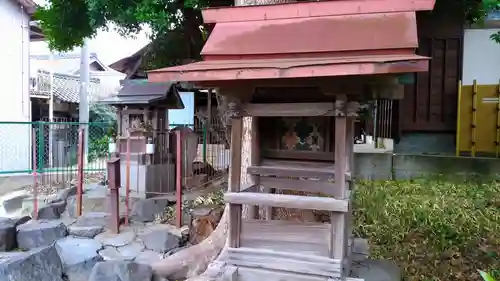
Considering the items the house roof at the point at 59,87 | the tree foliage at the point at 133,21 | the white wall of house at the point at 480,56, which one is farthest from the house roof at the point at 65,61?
the white wall of house at the point at 480,56

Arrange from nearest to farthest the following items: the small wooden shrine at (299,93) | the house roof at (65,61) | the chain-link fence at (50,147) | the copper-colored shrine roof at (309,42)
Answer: the copper-colored shrine roof at (309,42), the small wooden shrine at (299,93), the chain-link fence at (50,147), the house roof at (65,61)

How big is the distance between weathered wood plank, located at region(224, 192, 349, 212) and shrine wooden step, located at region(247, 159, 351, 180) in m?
0.57

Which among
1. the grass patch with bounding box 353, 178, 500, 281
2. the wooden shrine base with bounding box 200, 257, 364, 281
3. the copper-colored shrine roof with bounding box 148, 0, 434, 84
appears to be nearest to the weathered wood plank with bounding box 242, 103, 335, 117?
the copper-colored shrine roof with bounding box 148, 0, 434, 84

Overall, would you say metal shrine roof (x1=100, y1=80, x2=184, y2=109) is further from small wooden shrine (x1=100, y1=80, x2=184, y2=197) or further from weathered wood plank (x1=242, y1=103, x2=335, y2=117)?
weathered wood plank (x1=242, y1=103, x2=335, y2=117)

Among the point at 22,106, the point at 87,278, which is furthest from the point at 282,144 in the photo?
the point at 22,106

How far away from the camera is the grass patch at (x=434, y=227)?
550cm

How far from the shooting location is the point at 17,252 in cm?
734

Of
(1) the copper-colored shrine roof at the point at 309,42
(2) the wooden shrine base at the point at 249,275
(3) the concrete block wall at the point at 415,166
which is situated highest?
(1) the copper-colored shrine roof at the point at 309,42

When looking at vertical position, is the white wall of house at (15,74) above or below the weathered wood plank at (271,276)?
above

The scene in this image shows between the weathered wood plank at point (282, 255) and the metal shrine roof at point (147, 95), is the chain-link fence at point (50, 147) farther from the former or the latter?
the weathered wood plank at point (282, 255)

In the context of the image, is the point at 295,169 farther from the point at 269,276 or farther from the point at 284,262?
the point at 269,276

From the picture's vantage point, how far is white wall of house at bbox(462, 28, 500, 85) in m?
9.77

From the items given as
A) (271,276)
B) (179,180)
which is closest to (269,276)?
(271,276)

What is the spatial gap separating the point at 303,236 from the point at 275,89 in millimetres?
1452
